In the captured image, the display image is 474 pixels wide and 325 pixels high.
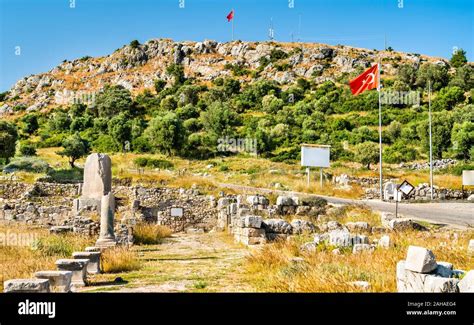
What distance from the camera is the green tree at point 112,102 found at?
66750 mm

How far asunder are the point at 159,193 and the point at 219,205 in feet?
13.1

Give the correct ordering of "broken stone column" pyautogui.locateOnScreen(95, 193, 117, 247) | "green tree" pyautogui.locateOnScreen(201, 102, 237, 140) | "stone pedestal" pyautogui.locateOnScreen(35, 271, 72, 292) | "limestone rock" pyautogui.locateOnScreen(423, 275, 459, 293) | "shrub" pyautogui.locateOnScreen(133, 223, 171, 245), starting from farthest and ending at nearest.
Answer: "green tree" pyautogui.locateOnScreen(201, 102, 237, 140) < "shrub" pyautogui.locateOnScreen(133, 223, 171, 245) < "broken stone column" pyautogui.locateOnScreen(95, 193, 117, 247) < "stone pedestal" pyautogui.locateOnScreen(35, 271, 72, 292) < "limestone rock" pyautogui.locateOnScreen(423, 275, 459, 293)

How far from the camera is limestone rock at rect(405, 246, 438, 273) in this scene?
5.34 metres

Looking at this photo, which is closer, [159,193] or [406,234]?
[406,234]

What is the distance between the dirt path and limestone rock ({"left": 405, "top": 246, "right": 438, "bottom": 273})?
250 cm

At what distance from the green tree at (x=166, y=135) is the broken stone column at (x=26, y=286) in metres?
42.9

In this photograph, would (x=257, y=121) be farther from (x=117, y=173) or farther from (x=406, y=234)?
(x=406, y=234)

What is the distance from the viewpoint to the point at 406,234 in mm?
11805

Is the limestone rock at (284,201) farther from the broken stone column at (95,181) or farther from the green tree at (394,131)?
the green tree at (394,131)

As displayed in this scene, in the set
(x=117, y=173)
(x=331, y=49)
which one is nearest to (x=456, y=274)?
(x=117, y=173)

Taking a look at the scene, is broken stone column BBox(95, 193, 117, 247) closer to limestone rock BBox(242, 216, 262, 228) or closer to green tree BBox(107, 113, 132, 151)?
limestone rock BBox(242, 216, 262, 228)

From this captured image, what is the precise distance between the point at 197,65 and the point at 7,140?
6820 cm

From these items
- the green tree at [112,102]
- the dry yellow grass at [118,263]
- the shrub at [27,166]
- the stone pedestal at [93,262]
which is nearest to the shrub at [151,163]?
the shrub at [27,166]

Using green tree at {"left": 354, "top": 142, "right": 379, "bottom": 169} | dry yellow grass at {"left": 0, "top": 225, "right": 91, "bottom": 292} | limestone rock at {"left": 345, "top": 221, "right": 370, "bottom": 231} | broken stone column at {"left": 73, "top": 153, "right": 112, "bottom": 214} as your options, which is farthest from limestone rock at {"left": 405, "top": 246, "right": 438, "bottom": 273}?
green tree at {"left": 354, "top": 142, "right": 379, "bottom": 169}
